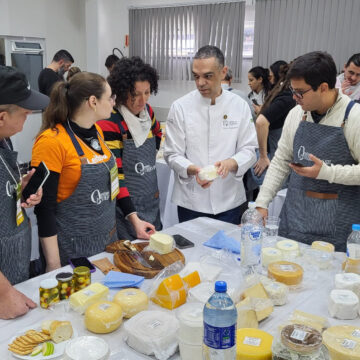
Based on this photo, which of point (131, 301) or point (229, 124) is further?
point (229, 124)

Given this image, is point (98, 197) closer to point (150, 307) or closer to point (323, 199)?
point (150, 307)

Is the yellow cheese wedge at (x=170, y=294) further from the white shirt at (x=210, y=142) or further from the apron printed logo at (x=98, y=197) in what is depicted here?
the white shirt at (x=210, y=142)

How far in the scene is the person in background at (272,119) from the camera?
3.54 metres

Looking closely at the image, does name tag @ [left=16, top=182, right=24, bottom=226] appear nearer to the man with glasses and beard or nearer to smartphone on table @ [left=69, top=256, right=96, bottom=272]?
smartphone on table @ [left=69, top=256, right=96, bottom=272]

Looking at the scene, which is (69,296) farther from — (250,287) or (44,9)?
(44,9)

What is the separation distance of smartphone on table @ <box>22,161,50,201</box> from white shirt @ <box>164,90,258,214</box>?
37.0 inches

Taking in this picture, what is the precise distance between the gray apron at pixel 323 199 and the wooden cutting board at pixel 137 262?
0.72m

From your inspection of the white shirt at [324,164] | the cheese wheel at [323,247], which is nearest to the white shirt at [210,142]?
the white shirt at [324,164]

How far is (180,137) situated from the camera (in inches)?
100

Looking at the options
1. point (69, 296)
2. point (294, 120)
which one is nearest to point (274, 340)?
point (69, 296)

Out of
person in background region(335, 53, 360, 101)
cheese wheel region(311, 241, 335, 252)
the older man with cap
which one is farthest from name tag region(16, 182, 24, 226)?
person in background region(335, 53, 360, 101)

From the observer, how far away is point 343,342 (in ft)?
3.81

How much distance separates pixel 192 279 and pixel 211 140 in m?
1.15

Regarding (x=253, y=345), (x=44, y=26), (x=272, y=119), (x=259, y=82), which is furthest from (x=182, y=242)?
(x=44, y=26)
